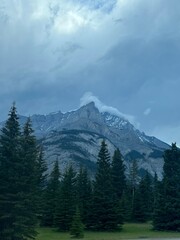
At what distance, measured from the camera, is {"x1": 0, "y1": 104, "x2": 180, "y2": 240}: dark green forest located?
4003cm

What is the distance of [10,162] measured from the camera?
40.4 meters

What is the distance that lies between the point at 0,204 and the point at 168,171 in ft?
116

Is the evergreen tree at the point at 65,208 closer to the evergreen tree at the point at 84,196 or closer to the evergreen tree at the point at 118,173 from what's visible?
the evergreen tree at the point at 84,196

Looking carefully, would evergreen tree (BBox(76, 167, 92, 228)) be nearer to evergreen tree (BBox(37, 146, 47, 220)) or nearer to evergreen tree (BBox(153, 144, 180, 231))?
evergreen tree (BBox(37, 146, 47, 220))

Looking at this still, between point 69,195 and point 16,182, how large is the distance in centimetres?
2467

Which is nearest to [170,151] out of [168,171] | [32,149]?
[168,171]

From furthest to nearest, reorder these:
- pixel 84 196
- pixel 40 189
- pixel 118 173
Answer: pixel 118 173
pixel 84 196
pixel 40 189

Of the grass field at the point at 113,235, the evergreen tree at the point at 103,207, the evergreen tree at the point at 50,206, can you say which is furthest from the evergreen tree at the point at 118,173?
the grass field at the point at 113,235

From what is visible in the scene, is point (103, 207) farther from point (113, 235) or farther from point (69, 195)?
point (113, 235)

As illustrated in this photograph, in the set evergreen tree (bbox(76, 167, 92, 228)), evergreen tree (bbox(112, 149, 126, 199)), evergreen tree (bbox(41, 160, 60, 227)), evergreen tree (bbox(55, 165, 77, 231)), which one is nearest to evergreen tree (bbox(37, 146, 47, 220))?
evergreen tree (bbox(41, 160, 60, 227))

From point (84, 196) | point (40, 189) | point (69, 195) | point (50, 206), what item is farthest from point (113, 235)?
point (50, 206)

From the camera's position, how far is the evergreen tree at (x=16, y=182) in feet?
129

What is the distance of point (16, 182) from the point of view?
3978 cm

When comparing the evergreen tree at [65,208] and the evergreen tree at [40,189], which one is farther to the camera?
the evergreen tree at [65,208]
